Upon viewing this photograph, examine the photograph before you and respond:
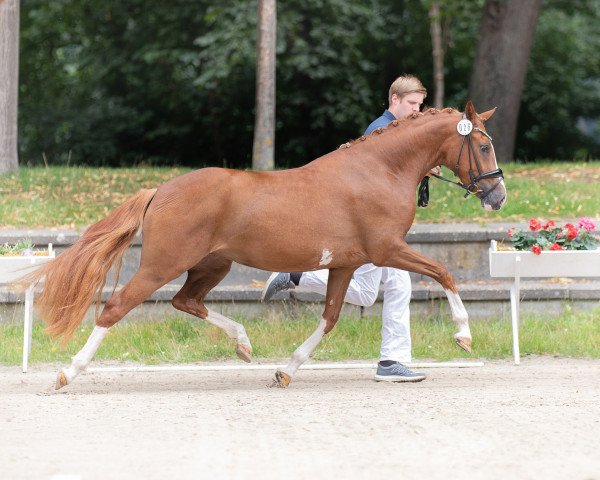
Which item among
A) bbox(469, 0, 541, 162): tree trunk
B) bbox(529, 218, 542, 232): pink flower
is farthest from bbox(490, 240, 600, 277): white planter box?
bbox(469, 0, 541, 162): tree trunk

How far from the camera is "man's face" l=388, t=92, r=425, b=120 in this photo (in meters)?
8.00

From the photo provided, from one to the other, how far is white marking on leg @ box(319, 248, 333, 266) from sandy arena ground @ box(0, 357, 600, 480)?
2.81ft

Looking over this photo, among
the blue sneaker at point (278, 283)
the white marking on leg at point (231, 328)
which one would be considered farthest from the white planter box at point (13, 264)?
the blue sneaker at point (278, 283)

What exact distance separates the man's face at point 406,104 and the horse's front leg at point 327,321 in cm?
125

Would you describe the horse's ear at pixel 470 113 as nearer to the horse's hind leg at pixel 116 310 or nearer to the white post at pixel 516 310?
the white post at pixel 516 310

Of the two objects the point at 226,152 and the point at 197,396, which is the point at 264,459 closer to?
the point at 197,396

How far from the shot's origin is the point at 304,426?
614 cm

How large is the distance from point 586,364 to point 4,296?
15.8ft

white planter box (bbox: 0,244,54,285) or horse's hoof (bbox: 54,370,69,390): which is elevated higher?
white planter box (bbox: 0,244,54,285)

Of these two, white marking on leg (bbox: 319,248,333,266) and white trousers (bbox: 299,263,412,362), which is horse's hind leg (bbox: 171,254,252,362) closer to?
white marking on leg (bbox: 319,248,333,266)

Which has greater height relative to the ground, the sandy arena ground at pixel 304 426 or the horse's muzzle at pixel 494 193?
the horse's muzzle at pixel 494 193

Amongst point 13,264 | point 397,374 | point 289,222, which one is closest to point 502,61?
point 397,374

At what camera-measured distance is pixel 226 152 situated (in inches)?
899

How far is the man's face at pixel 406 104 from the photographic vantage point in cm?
800
